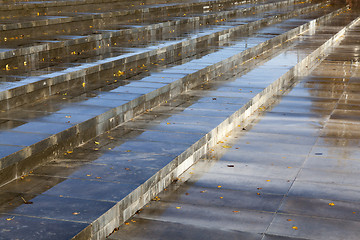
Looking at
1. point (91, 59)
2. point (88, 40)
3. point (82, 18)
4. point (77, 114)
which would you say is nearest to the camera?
point (77, 114)

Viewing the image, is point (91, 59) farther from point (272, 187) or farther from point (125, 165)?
point (272, 187)

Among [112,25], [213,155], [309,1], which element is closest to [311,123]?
[213,155]

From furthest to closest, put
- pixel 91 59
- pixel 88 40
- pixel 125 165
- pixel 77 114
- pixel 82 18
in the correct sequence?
pixel 82 18 → pixel 88 40 → pixel 91 59 → pixel 77 114 → pixel 125 165

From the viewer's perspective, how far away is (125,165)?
7.75m

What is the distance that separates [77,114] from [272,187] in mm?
3239

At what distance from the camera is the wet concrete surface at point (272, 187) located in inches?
255

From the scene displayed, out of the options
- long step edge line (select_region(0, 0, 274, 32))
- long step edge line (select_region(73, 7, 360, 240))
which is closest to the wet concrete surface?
long step edge line (select_region(73, 7, 360, 240))

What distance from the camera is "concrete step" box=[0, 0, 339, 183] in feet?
24.5

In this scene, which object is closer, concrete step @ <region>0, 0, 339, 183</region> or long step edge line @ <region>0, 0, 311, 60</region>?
concrete step @ <region>0, 0, 339, 183</region>

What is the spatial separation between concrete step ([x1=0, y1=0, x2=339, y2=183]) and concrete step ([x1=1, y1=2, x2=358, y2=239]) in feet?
0.53

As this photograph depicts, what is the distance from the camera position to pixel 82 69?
466 inches

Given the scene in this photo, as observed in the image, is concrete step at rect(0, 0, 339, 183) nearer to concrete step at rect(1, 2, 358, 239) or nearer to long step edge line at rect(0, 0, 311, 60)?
concrete step at rect(1, 2, 358, 239)

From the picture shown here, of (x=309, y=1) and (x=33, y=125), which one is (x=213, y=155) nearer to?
(x=33, y=125)

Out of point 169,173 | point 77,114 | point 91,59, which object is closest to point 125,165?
point 169,173
